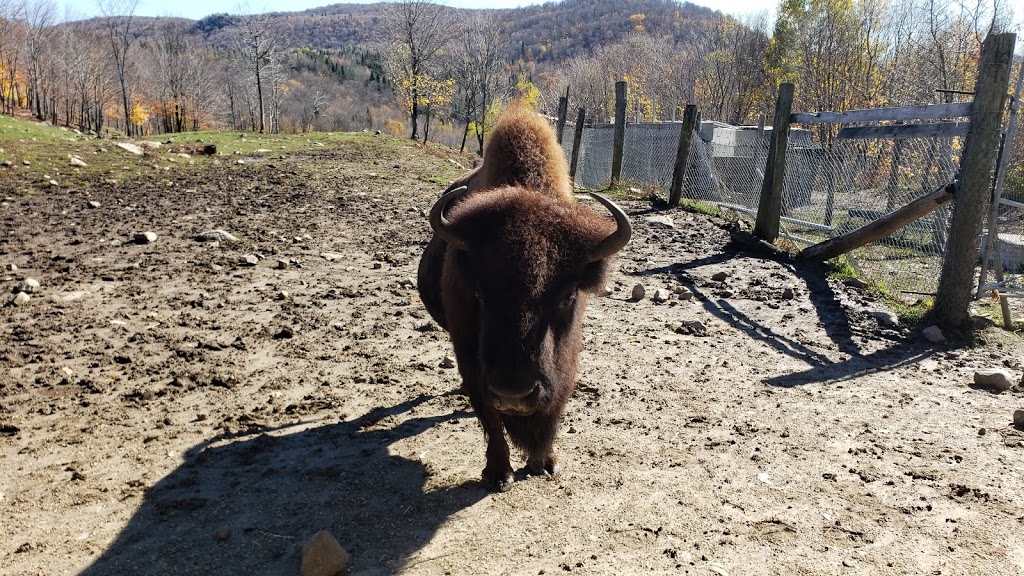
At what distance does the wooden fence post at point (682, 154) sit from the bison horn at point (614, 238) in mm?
11171

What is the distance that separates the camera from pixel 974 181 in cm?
637

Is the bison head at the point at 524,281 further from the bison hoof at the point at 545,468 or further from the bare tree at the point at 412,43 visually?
the bare tree at the point at 412,43

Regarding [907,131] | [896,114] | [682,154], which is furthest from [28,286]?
[682,154]

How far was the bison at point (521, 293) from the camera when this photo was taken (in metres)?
3.15

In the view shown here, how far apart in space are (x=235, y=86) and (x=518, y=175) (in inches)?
3747

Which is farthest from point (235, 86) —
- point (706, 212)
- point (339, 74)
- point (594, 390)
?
point (594, 390)

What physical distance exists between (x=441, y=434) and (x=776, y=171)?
7.87m

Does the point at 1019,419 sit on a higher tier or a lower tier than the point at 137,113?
lower

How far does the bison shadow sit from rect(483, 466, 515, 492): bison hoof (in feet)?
0.22

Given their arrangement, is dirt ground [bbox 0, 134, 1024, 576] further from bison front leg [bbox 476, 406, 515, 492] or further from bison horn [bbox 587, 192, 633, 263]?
bison horn [bbox 587, 192, 633, 263]

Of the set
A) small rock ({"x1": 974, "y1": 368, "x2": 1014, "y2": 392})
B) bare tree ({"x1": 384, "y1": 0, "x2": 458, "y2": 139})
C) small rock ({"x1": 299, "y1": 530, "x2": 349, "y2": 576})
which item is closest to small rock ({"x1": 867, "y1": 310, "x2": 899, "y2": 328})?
small rock ({"x1": 974, "y1": 368, "x2": 1014, "y2": 392})

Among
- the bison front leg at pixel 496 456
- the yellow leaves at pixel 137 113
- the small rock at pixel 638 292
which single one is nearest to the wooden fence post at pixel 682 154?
the small rock at pixel 638 292

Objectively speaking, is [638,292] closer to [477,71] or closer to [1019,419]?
[1019,419]

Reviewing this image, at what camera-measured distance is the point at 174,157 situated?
17875 mm
